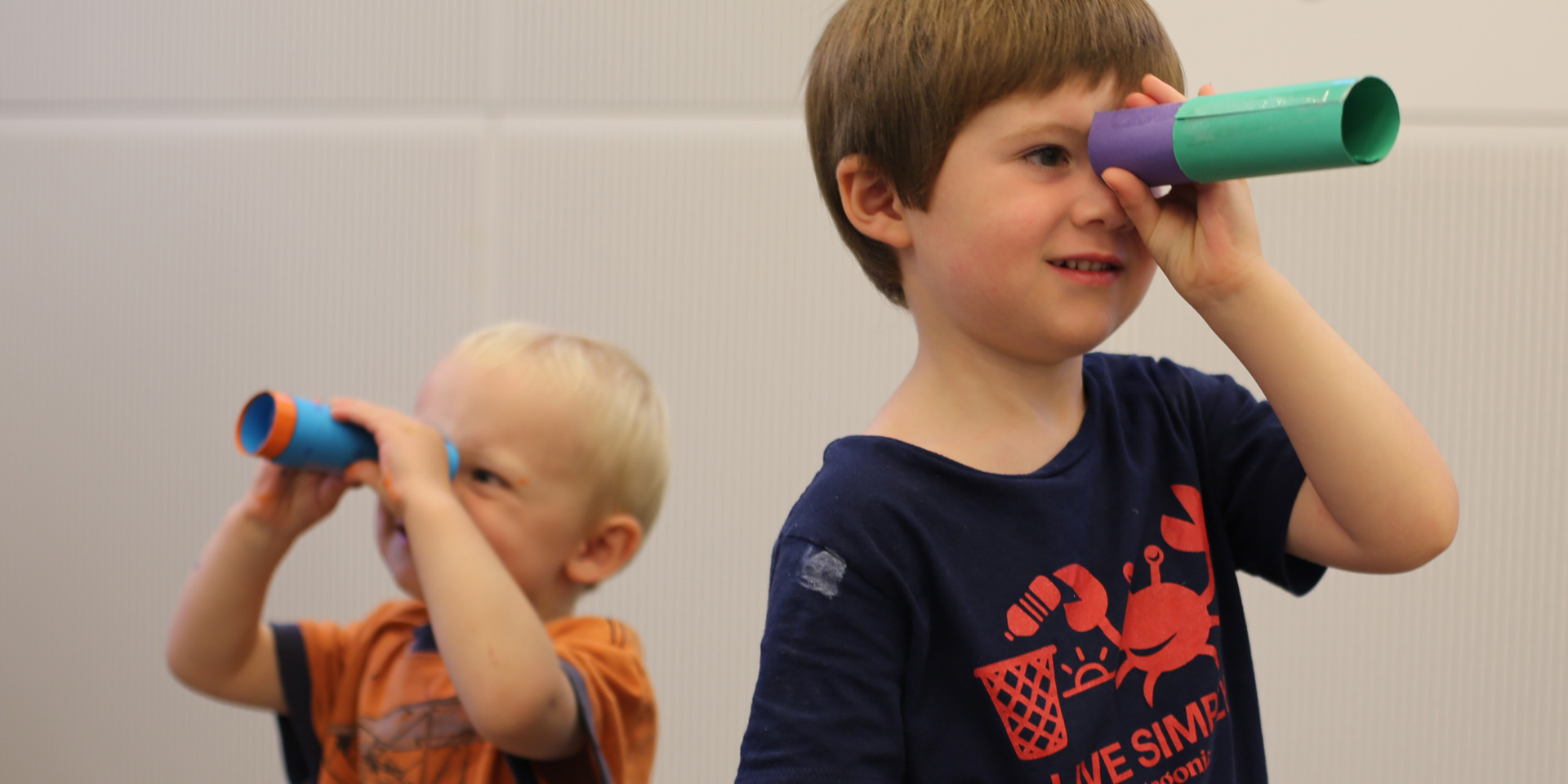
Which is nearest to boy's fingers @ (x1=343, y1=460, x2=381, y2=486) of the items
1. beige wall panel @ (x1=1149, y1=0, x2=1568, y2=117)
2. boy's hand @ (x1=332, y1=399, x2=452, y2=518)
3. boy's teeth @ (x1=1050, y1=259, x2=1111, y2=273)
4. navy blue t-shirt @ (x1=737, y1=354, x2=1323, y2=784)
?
boy's hand @ (x1=332, y1=399, x2=452, y2=518)

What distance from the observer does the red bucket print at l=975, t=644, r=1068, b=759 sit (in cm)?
50

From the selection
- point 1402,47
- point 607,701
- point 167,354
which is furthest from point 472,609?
point 1402,47

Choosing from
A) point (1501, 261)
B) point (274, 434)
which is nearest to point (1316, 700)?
point (1501, 261)

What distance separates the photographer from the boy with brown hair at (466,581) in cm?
78

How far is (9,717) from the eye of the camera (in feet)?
4.84

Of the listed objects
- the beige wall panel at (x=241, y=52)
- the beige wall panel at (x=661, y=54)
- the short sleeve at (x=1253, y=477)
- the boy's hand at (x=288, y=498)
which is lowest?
the short sleeve at (x=1253, y=477)

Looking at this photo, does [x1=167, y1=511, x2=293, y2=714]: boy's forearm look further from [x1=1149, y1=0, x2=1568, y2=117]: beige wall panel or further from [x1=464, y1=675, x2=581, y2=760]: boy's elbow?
[x1=1149, y1=0, x2=1568, y2=117]: beige wall panel

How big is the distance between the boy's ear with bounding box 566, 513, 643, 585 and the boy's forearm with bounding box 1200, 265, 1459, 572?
494 millimetres

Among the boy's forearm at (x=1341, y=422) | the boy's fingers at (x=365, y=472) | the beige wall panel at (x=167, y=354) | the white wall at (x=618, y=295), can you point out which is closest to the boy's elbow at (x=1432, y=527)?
the boy's forearm at (x=1341, y=422)

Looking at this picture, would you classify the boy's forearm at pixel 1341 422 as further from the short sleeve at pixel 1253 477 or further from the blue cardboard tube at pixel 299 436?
the blue cardboard tube at pixel 299 436

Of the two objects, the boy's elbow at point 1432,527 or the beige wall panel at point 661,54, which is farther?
the beige wall panel at point 661,54

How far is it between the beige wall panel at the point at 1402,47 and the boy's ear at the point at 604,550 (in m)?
0.70

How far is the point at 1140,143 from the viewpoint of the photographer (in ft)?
1.57

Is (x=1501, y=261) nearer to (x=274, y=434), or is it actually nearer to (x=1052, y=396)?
(x=1052, y=396)
